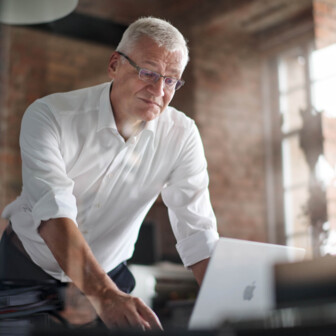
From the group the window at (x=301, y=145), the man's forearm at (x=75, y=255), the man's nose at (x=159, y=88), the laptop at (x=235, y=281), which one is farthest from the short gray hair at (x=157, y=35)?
the window at (x=301, y=145)

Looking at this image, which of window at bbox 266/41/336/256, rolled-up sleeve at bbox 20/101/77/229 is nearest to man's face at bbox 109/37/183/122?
rolled-up sleeve at bbox 20/101/77/229

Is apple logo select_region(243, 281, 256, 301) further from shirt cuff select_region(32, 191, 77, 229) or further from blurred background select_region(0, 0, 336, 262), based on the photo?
blurred background select_region(0, 0, 336, 262)

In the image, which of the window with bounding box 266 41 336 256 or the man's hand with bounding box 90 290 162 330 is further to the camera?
the window with bounding box 266 41 336 256

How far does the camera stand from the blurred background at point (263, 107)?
5.01m

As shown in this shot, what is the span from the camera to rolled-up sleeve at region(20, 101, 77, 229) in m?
1.65

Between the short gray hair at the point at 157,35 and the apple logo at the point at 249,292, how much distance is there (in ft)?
3.08

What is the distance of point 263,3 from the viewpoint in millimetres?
5762

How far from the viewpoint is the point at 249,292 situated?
141cm

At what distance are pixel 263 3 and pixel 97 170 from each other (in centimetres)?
415

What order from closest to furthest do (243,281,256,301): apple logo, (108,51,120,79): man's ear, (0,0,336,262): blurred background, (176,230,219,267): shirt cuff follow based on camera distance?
(243,281,256,301): apple logo, (176,230,219,267): shirt cuff, (108,51,120,79): man's ear, (0,0,336,262): blurred background

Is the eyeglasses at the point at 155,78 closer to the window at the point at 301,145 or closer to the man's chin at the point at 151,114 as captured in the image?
the man's chin at the point at 151,114

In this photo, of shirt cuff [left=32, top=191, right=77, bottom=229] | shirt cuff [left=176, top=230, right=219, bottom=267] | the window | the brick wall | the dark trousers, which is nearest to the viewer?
shirt cuff [left=32, top=191, right=77, bottom=229]

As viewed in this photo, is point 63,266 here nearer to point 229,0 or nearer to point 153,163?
point 153,163

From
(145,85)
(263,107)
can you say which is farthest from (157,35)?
(263,107)
